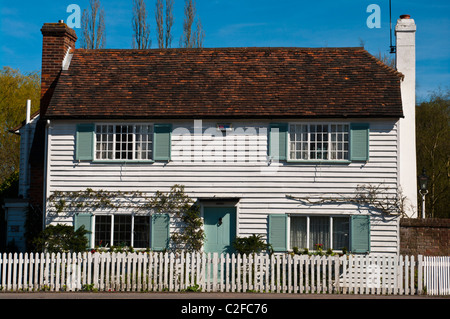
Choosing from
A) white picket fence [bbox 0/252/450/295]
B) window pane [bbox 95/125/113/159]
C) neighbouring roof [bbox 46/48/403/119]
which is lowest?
white picket fence [bbox 0/252/450/295]

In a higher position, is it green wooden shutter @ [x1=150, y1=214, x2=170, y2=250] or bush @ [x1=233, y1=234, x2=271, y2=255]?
green wooden shutter @ [x1=150, y1=214, x2=170, y2=250]

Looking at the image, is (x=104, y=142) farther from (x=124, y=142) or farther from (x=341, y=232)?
(x=341, y=232)

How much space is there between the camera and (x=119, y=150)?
19078 millimetres

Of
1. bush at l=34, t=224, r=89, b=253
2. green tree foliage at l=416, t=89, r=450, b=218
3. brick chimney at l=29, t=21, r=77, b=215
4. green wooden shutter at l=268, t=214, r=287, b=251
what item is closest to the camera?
bush at l=34, t=224, r=89, b=253

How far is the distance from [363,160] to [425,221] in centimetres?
258

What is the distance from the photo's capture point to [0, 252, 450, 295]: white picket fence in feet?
52.7

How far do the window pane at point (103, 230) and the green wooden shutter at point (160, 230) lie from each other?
1.39 metres

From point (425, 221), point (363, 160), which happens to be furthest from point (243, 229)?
point (425, 221)

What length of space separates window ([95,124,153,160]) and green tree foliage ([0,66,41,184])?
814 inches

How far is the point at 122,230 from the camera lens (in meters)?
18.8

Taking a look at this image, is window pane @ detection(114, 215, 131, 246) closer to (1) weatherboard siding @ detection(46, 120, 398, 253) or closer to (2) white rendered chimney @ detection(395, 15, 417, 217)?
(1) weatherboard siding @ detection(46, 120, 398, 253)

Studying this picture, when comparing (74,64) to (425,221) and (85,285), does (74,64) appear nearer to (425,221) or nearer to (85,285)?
(85,285)

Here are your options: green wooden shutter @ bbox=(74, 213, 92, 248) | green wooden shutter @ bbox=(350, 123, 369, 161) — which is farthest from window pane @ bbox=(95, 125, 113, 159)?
green wooden shutter @ bbox=(350, 123, 369, 161)
